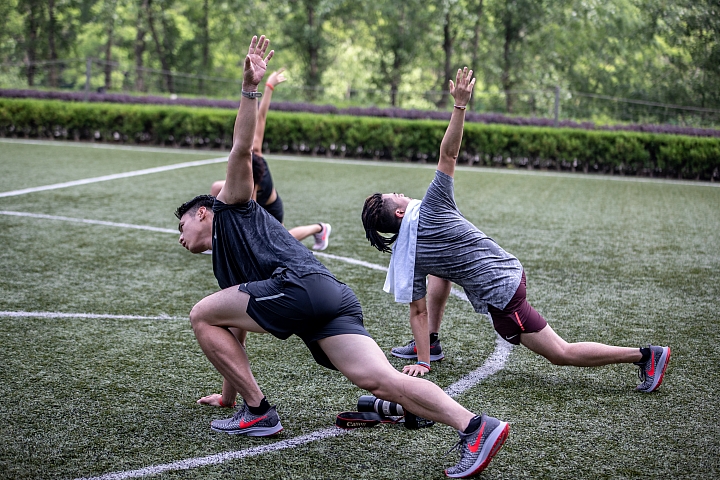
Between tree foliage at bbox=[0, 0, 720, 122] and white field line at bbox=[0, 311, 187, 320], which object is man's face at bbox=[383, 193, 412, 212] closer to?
white field line at bbox=[0, 311, 187, 320]

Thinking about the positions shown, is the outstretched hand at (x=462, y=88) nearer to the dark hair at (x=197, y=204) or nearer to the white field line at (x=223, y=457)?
the dark hair at (x=197, y=204)

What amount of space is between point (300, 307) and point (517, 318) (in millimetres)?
1371

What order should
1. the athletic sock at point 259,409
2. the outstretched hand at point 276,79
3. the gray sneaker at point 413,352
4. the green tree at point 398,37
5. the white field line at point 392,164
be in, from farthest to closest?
the green tree at point 398,37 → the white field line at point 392,164 → the outstretched hand at point 276,79 → the gray sneaker at point 413,352 → the athletic sock at point 259,409

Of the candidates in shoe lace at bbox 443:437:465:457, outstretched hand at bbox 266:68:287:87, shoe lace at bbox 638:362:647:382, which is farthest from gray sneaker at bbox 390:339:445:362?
outstretched hand at bbox 266:68:287:87

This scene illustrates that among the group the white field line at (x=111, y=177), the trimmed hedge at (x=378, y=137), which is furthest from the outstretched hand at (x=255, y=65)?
the trimmed hedge at (x=378, y=137)

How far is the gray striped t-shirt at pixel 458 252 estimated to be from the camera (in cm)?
412

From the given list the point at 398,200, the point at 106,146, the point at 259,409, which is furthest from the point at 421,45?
the point at 259,409

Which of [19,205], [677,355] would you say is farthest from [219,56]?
[677,355]

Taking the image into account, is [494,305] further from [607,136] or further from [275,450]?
[607,136]

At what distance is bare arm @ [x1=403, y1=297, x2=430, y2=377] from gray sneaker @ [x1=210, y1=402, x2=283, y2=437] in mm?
1073

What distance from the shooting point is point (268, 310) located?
11.0ft

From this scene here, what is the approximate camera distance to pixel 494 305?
411cm

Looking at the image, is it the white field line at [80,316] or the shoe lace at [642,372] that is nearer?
the shoe lace at [642,372]

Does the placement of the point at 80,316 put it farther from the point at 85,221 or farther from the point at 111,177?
the point at 111,177
